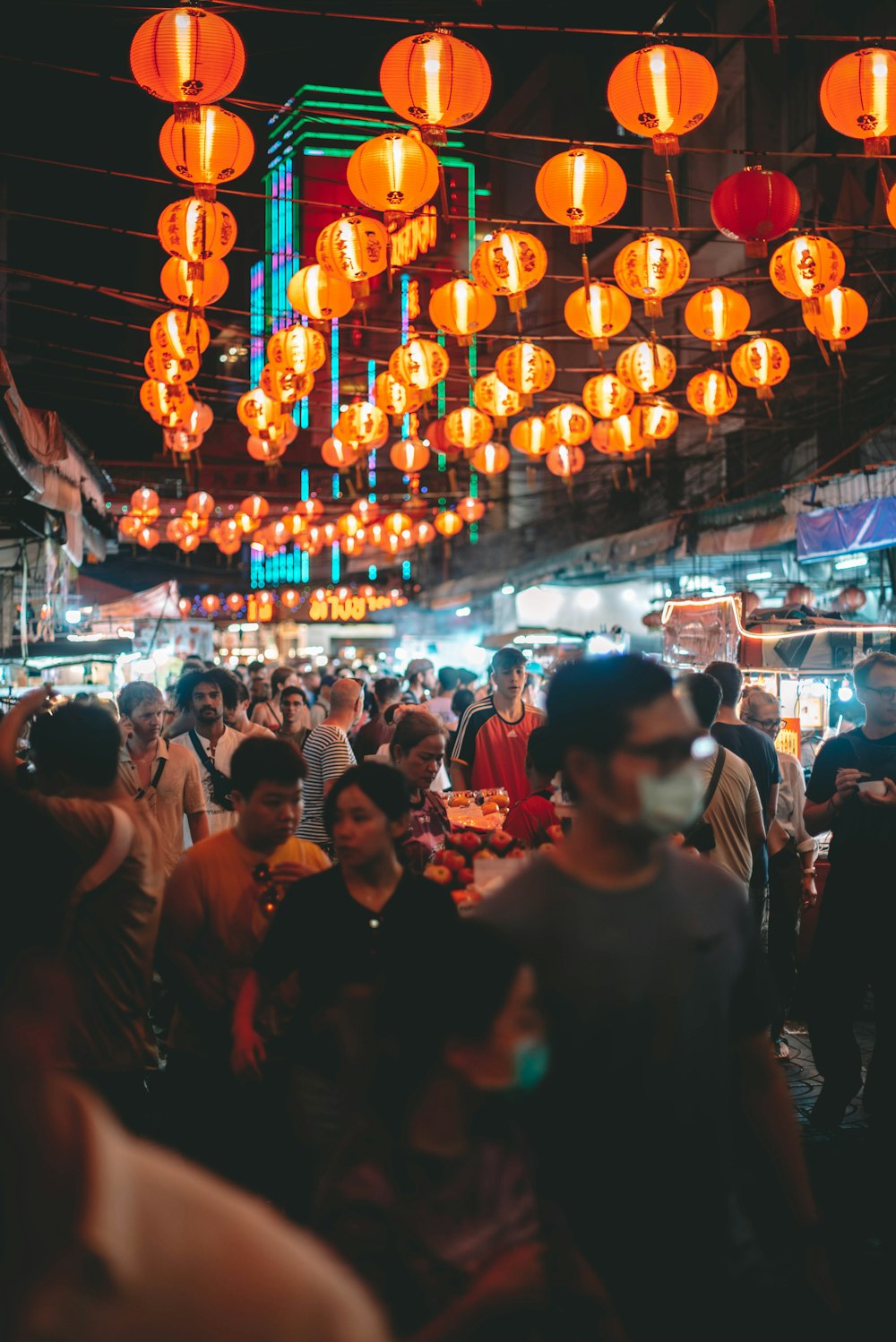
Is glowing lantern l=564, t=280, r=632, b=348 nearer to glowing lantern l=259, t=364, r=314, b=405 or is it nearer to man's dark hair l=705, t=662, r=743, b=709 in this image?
glowing lantern l=259, t=364, r=314, b=405

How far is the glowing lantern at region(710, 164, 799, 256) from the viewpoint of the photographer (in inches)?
297

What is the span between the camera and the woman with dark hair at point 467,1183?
1.54 m

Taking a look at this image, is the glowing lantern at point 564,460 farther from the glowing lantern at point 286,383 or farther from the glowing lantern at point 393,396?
the glowing lantern at point 286,383

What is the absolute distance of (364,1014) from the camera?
84.3 inches

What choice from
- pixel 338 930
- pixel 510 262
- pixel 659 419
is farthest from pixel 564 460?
pixel 338 930

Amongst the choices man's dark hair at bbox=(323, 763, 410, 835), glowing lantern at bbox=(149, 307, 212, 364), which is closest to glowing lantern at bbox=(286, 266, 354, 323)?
glowing lantern at bbox=(149, 307, 212, 364)

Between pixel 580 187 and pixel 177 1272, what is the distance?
7.99 metres

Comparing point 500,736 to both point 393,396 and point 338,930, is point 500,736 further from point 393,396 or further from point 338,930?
point 393,396

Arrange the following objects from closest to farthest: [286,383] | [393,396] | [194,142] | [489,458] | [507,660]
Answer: [507,660]
[194,142]
[286,383]
[393,396]
[489,458]

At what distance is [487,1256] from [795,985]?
5761 millimetres

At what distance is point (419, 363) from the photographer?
36.2 feet

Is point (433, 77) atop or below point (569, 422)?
atop

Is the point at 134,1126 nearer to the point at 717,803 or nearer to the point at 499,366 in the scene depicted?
the point at 717,803

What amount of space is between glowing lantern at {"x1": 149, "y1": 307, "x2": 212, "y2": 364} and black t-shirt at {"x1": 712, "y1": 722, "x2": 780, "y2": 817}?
255 inches
